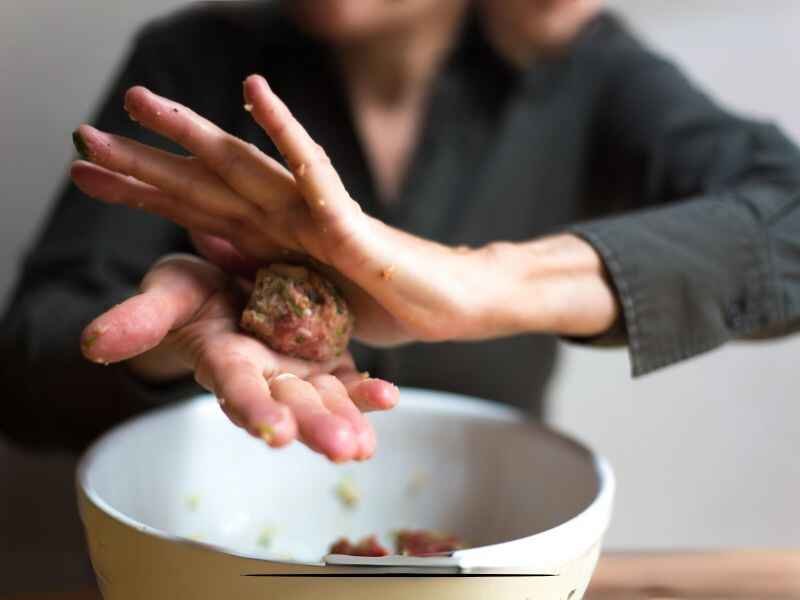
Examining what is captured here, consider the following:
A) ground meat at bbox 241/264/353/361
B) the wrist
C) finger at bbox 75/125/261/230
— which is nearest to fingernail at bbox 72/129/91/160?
finger at bbox 75/125/261/230

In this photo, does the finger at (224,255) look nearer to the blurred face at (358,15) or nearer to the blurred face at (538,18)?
the blurred face at (358,15)

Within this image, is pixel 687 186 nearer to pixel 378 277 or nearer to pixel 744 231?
pixel 744 231

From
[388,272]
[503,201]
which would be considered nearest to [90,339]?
[388,272]

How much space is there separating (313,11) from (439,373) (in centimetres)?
33

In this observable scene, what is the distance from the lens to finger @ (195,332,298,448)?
1.06ft

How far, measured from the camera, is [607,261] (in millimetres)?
535

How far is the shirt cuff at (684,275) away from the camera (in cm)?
54

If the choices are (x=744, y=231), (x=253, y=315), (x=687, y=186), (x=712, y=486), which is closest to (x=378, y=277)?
(x=253, y=315)

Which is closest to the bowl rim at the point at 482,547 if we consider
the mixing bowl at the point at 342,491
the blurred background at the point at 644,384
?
the mixing bowl at the point at 342,491

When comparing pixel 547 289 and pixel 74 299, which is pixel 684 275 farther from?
pixel 74 299

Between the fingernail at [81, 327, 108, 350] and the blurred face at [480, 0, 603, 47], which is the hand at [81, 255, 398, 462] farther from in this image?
the blurred face at [480, 0, 603, 47]

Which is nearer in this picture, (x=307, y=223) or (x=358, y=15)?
(x=307, y=223)

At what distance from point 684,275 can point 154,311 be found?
1.14ft

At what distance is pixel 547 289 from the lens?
1.66 feet
